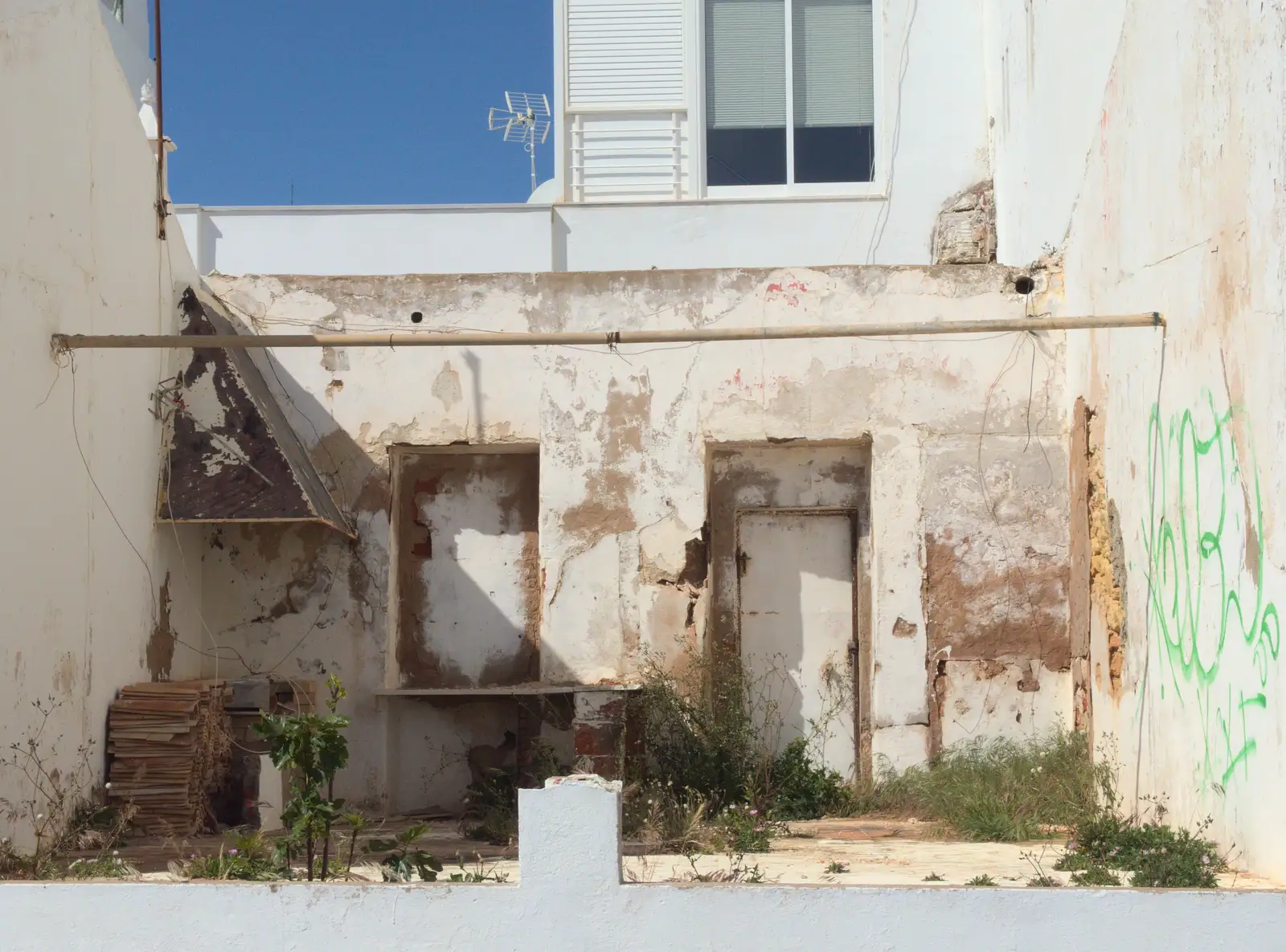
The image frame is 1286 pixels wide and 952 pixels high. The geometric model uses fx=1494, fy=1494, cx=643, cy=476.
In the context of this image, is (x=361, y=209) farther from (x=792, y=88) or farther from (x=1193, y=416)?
(x=1193, y=416)

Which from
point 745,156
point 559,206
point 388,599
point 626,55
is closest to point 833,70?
point 745,156

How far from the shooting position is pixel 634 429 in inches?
420

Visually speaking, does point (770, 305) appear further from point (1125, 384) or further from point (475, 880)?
point (475, 880)

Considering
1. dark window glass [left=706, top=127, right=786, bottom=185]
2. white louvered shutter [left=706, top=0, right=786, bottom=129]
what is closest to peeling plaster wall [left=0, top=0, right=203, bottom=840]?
dark window glass [left=706, top=127, right=786, bottom=185]

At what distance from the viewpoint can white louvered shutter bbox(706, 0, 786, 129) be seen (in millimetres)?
→ 15547

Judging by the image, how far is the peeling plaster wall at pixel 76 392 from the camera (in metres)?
7.68

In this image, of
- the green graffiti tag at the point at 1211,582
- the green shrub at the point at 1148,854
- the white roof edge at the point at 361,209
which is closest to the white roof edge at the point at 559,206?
the white roof edge at the point at 361,209

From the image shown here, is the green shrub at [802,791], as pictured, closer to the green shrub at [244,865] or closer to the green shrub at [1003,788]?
the green shrub at [1003,788]

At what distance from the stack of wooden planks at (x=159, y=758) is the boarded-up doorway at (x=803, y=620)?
3895 millimetres

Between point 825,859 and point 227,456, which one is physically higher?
point 227,456

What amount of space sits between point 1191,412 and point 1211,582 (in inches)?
33.5

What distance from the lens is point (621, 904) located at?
5738 millimetres

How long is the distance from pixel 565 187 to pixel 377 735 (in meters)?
7.27

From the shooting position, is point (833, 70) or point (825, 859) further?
point (833, 70)
